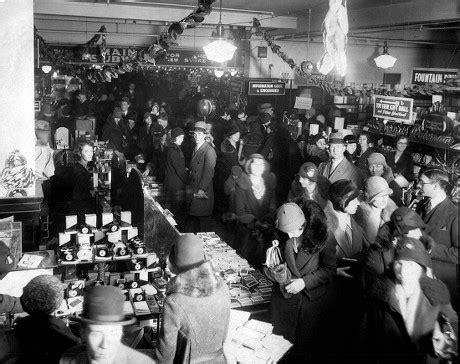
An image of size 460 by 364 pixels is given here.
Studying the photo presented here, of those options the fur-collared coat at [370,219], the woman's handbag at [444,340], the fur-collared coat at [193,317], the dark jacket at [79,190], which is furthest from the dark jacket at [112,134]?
the woman's handbag at [444,340]

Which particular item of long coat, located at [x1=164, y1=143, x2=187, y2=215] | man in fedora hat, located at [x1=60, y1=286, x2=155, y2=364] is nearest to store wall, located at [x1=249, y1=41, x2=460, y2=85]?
long coat, located at [x1=164, y1=143, x2=187, y2=215]

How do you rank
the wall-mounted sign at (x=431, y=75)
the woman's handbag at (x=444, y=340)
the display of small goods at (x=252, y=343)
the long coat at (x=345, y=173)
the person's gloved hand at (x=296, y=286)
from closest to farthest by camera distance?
the woman's handbag at (x=444, y=340) → the display of small goods at (x=252, y=343) → the person's gloved hand at (x=296, y=286) → the long coat at (x=345, y=173) → the wall-mounted sign at (x=431, y=75)

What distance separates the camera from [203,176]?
7781mm

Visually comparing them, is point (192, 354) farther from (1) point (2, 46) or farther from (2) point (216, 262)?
(1) point (2, 46)

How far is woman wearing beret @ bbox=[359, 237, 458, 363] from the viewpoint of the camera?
2.51 m

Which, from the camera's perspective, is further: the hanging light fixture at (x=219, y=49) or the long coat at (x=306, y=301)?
the hanging light fixture at (x=219, y=49)

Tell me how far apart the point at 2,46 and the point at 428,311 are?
16.5 ft

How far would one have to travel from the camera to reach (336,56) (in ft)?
15.6

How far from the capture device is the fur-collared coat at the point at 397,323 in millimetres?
2594

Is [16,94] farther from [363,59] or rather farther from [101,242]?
[363,59]

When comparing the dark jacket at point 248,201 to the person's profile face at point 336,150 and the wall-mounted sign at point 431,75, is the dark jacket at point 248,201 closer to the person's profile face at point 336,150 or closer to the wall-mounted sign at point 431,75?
the person's profile face at point 336,150

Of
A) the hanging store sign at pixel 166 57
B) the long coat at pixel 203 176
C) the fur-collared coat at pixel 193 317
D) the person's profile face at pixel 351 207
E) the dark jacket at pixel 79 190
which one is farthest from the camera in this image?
the hanging store sign at pixel 166 57

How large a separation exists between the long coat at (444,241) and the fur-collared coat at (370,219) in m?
0.97

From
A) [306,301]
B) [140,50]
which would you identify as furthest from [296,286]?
[140,50]
